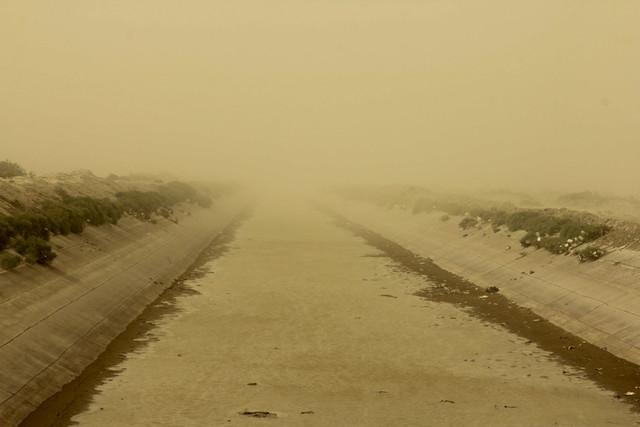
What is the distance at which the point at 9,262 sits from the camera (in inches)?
770

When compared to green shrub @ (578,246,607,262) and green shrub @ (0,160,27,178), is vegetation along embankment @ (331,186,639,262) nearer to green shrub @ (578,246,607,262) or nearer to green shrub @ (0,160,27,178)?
green shrub @ (578,246,607,262)

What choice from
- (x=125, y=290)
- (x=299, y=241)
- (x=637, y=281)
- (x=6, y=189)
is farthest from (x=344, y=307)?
(x=299, y=241)

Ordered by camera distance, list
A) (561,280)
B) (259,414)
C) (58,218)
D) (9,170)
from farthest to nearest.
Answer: (9,170) → (58,218) → (561,280) → (259,414)

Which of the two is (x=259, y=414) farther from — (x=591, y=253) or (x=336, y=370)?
(x=591, y=253)

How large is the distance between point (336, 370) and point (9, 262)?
32.6ft

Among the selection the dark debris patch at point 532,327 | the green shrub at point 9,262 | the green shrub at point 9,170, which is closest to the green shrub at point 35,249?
the green shrub at point 9,262

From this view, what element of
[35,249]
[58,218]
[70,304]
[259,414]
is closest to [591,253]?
[259,414]

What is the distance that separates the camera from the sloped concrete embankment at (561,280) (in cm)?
1931

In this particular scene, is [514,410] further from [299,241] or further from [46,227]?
[299,241]

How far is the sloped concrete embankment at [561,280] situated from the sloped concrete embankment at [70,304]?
13344 millimetres

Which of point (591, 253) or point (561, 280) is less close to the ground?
point (591, 253)

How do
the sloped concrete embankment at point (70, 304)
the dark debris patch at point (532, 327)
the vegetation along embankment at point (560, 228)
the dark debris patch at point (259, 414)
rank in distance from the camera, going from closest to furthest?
the dark debris patch at point (259, 414) → the sloped concrete embankment at point (70, 304) → the dark debris patch at point (532, 327) → the vegetation along embankment at point (560, 228)

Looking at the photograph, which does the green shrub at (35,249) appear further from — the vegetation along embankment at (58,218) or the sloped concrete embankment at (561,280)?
the sloped concrete embankment at (561,280)

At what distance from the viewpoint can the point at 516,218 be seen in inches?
1481
